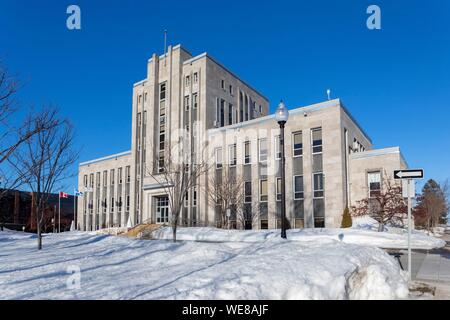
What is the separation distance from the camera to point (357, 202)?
29406mm

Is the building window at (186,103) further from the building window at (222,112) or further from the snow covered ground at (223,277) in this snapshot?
the snow covered ground at (223,277)

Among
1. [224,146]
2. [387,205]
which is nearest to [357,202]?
[387,205]

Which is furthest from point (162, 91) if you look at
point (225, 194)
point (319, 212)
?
point (319, 212)

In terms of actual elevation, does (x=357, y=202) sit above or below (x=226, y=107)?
below

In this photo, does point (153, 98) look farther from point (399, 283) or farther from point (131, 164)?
point (399, 283)

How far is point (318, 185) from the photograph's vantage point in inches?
1201

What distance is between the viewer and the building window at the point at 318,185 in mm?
30353

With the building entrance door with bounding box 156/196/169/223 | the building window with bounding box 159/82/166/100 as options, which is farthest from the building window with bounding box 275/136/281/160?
the building window with bounding box 159/82/166/100

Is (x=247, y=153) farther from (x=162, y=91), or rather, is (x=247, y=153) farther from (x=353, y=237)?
(x=353, y=237)

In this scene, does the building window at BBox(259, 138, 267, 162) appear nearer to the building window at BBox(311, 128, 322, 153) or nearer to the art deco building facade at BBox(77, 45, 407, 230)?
the art deco building facade at BBox(77, 45, 407, 230)

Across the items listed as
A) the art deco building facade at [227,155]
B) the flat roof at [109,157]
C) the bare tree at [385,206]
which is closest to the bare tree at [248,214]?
the art deco building facade at [227,155]

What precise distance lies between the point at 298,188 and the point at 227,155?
821 cm

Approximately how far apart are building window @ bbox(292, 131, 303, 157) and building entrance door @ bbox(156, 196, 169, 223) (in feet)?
51.8

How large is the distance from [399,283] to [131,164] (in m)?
41.1
